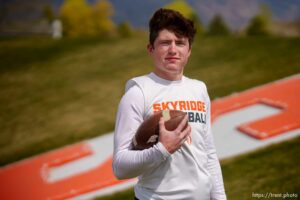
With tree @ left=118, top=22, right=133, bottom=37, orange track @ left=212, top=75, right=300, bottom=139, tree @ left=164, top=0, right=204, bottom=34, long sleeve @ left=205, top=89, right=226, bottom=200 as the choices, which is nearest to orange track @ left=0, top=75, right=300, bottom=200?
orange track @ left=212, top=75, right=300, bottom=139

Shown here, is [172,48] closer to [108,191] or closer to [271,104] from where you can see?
[108,191]

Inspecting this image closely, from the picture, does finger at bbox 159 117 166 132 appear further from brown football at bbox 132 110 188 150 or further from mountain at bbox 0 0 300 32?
mountain at bbox 0 0 300 32

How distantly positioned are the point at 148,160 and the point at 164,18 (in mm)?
618

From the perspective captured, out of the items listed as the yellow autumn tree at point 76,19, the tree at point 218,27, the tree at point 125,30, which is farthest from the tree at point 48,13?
the tree at point 218,27

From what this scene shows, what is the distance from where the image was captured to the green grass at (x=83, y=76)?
823cm

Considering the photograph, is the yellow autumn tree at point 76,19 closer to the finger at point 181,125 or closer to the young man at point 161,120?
the young man at point 161,120

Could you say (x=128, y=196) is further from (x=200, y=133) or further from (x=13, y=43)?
(x=13, y=43)

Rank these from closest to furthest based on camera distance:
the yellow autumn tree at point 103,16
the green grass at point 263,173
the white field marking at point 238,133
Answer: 1. the green grass at point 263,173
2. the white field marking at point 238,133
3. the yellow autumn tree at point 103,16

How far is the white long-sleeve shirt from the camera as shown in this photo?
1712 millimetres

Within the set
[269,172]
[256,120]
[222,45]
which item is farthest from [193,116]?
[222,45]

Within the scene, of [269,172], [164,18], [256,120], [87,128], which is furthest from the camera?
[87,128]

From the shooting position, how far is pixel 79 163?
6.73 m

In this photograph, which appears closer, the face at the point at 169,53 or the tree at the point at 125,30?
the face at the point at 169,53

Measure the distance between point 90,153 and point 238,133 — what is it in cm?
252
